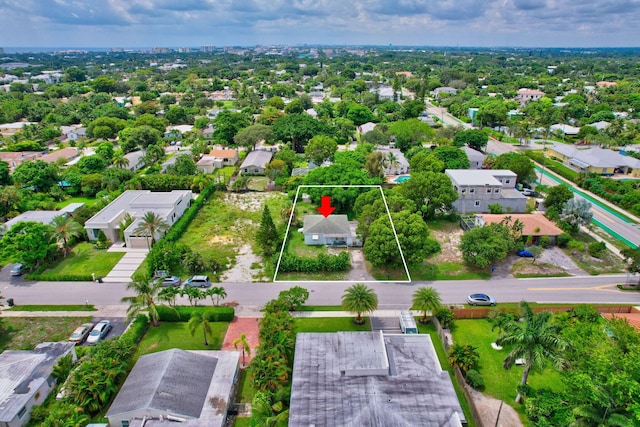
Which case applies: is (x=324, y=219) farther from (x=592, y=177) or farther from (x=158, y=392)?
(x=592, y=177)

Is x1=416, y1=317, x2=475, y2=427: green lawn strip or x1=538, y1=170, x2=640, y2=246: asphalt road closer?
x1=416, y1=317, x2=475, y2=427: green lawn strip

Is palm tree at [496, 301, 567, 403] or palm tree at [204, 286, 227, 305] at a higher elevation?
palm tree at [496, 301, 567, 403]

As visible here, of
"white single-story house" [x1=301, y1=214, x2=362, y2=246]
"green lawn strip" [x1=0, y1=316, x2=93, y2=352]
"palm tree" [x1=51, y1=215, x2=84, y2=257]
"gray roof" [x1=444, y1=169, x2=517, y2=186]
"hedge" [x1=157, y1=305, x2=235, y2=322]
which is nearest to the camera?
"green lawn strip" [x1=0, y1=316, x2=93, y2=352]

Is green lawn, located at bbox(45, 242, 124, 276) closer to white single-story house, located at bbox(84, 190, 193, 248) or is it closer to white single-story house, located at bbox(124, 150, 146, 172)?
white single-story house, located at bbox(84, 190, 193, 248)

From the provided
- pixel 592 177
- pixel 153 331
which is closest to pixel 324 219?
pixel 153 331

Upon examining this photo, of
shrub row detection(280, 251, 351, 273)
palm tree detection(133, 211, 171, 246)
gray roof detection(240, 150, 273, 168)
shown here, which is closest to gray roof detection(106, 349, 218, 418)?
shrub row detection(280, 251, 351, 273)
